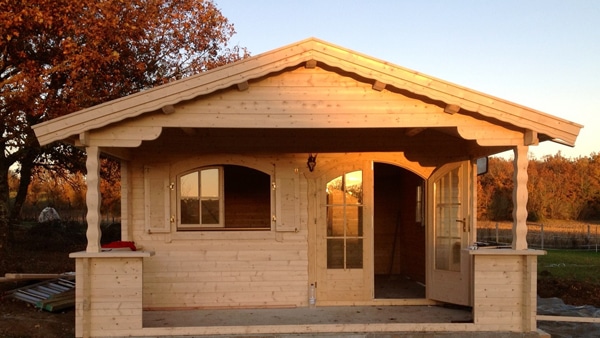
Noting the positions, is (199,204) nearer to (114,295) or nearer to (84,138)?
(114,295)

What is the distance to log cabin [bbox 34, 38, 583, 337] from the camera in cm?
620

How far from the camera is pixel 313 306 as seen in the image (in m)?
7.83

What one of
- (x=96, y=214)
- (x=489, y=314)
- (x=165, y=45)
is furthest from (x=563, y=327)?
(x=165, y=45)

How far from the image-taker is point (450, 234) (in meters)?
7.91

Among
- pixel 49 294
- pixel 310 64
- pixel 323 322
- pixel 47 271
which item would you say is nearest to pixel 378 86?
pixel 310 64

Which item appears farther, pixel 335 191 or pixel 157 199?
pixel 335 191

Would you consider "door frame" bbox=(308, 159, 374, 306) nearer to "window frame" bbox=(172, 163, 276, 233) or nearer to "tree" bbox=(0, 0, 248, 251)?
"window frame" bbox=(172, 163, 276, 233)

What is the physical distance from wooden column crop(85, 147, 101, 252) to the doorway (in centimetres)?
537

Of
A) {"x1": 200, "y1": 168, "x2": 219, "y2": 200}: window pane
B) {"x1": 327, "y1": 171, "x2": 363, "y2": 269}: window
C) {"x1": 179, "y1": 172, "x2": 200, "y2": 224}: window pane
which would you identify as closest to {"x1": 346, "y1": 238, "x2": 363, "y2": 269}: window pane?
{"x1": 327, "y1": 171, "x2": 363, "y2": 269}: window

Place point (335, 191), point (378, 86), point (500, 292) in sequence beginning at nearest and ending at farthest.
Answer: point (378, 86)
point (500, 292)
point (335, 191)

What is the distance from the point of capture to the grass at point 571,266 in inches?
534

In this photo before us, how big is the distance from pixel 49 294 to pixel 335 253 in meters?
4.55

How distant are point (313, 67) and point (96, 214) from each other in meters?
3.01

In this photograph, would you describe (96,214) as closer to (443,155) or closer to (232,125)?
(232,125)
